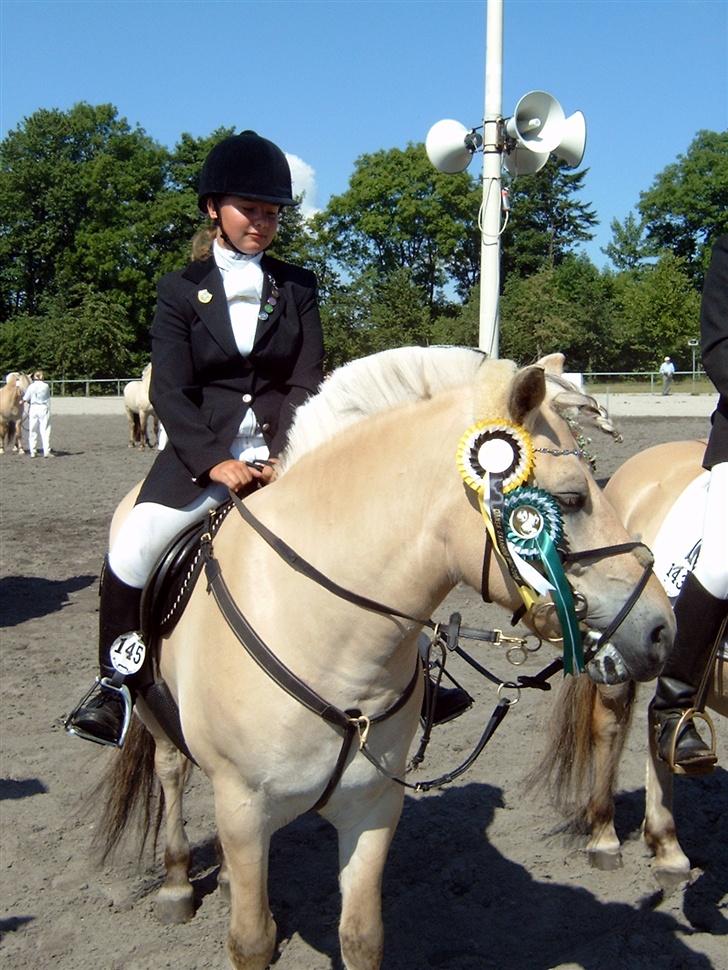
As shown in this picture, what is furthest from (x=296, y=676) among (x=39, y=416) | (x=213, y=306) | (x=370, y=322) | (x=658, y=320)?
(x=658, y=320)

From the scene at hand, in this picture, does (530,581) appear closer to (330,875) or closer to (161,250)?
(330,875)

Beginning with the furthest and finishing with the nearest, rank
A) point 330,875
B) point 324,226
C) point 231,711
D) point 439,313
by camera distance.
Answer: point 324,226
point 439,313
point 330,875
point 231,711

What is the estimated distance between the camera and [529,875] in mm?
4406

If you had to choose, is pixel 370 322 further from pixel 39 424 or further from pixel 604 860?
pixel 604 860

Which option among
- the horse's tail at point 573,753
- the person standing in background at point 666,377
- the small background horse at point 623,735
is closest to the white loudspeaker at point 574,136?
the small background horse at point 623,735

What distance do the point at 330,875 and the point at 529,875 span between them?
0.93 m

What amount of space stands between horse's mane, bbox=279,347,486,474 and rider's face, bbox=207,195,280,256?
3.20 feet

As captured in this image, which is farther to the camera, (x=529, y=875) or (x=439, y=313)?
(x=439, y=313)

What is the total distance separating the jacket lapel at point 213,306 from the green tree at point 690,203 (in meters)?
58.4

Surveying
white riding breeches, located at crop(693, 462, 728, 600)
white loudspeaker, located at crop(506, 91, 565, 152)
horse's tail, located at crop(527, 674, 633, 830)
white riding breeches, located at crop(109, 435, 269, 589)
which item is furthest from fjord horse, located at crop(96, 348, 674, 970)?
white loudspeaker, located at crop(506, 91, 565, 152)

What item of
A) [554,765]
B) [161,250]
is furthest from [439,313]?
[554,765]

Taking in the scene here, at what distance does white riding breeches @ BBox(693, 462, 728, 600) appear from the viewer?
378cm

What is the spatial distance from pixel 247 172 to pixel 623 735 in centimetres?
332

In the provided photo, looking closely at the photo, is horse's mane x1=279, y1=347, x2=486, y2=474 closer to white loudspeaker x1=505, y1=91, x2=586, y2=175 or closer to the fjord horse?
the fjord horse
